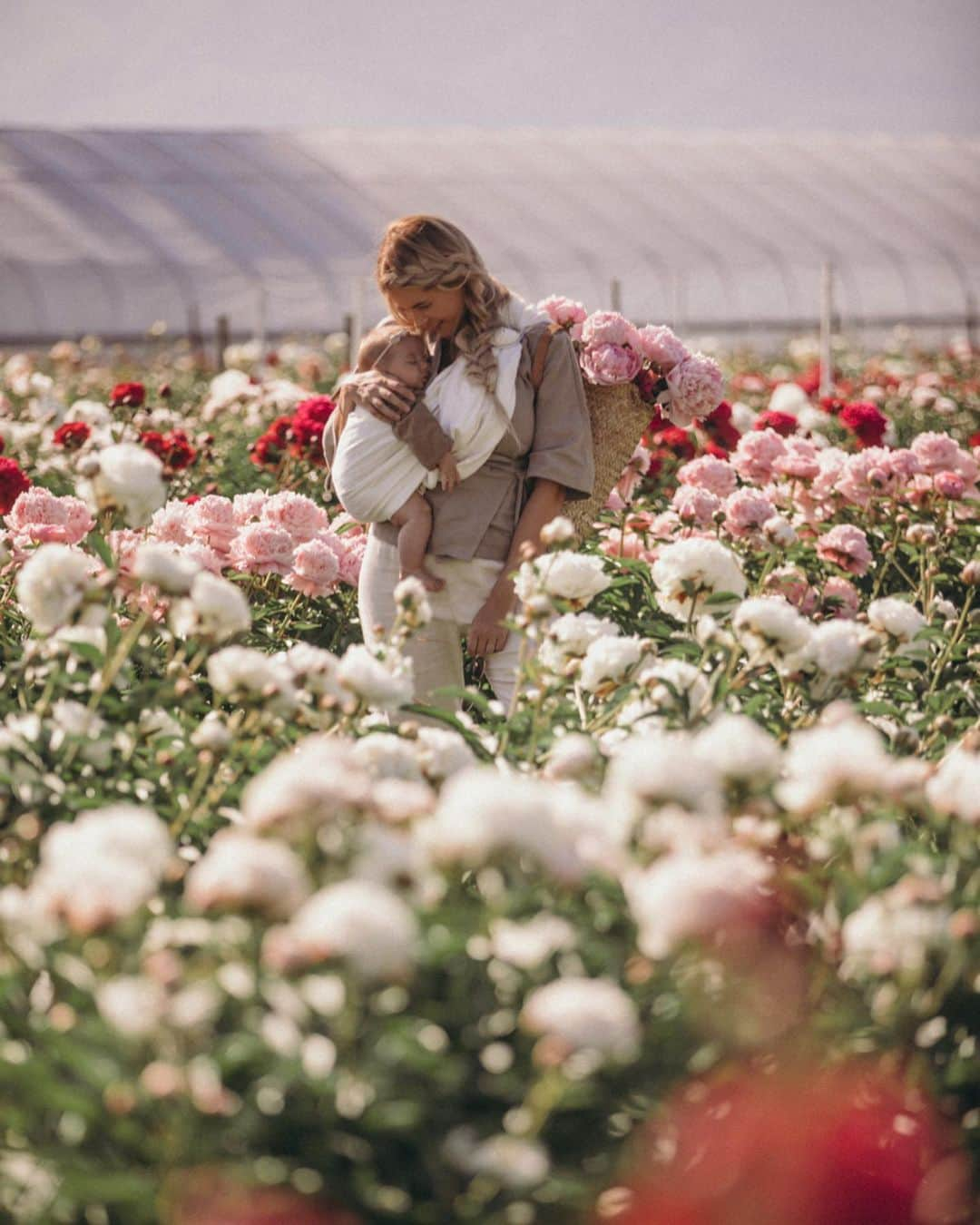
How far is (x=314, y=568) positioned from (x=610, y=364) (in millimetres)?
757

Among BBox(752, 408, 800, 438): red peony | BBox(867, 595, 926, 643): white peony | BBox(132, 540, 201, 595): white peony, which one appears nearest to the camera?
BBox(132, 540, 201, 595): white peony

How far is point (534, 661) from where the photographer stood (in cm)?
241

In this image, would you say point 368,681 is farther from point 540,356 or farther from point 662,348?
point 662,348

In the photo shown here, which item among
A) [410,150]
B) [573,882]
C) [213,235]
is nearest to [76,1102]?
[573,882]

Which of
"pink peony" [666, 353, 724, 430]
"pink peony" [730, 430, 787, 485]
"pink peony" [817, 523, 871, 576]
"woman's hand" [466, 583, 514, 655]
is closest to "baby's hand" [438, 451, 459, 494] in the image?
"woman's hand" [466, 583, 514, 655]

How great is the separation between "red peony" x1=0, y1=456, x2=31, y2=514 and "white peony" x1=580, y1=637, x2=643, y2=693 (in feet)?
5.88

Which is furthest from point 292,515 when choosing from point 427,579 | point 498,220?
point 498,220

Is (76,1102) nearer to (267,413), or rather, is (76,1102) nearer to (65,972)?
(65,972)

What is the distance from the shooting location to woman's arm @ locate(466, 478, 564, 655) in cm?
311

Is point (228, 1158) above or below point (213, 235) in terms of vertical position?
above

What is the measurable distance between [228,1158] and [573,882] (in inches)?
14.1

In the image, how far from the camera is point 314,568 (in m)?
3.18

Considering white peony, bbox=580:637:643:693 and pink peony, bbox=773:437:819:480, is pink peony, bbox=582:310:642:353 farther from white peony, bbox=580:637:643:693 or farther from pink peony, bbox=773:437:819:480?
white peony, bbox=580:637:643:693

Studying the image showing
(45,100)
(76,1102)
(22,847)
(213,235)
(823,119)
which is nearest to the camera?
(76,1102)
